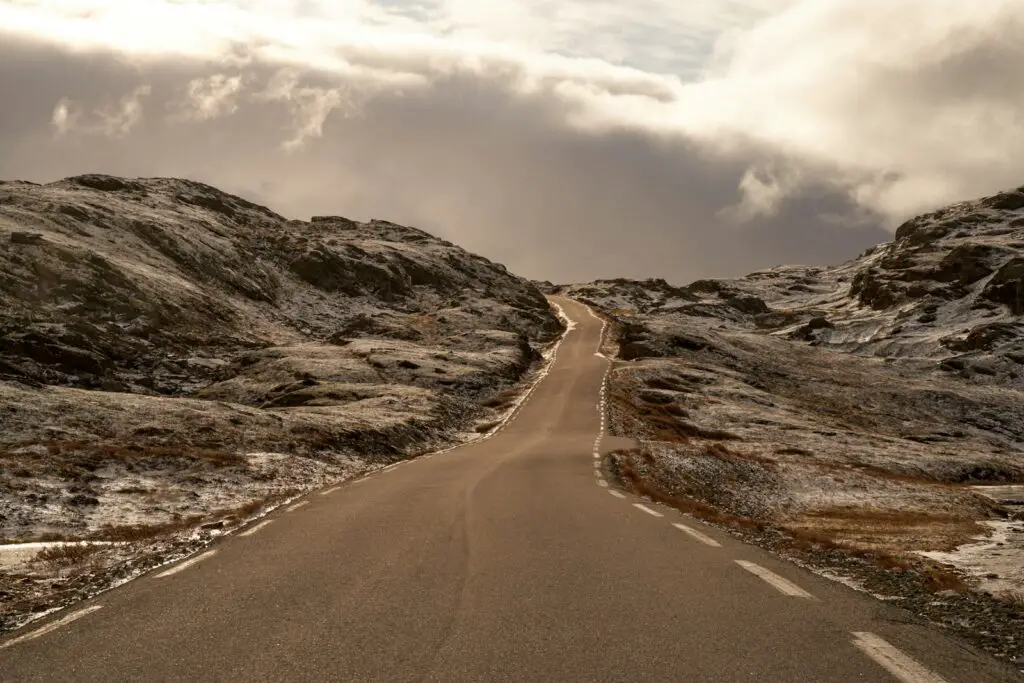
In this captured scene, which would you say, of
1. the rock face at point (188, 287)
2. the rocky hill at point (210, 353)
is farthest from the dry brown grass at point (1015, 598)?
the rock face at point (188, 287)

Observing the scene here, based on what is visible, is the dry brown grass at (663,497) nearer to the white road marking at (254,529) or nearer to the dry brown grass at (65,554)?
the white road marking at (254,529)

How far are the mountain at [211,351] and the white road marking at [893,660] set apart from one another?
13922 mm

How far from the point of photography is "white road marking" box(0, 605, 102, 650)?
278 inches

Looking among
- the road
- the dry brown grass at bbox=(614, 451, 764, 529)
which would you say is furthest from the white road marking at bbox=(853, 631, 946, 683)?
the dry brown grass at bbox=(614, 451, 764, 529)

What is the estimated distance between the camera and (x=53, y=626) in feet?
24.6

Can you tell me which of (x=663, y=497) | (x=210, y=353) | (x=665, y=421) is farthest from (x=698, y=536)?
(x=210, y=353)

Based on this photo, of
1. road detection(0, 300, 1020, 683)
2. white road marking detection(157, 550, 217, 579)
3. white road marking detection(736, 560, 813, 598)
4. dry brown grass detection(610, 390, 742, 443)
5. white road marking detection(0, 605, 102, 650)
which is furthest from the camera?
dry brown grass detection(610, 390, 742, 443)

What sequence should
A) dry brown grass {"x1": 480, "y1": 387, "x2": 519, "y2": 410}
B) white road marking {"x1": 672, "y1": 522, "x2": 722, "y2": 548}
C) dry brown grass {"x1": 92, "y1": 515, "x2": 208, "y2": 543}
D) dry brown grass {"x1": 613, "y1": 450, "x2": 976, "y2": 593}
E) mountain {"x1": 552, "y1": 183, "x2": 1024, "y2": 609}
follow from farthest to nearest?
1. dry brown grass {"x1": 480, "y1": 387, "x2": 519, "y2": 410}
2. mountain {"x1": 552, "y1": 183, "x2": 1024, "y2": 609}
3. dry brown grass {"x1": 92, "y1": 515, "x2": 208, "y2": 543}
4. white road marking {"x1": 672, "y1": 522, "x2": 722, "y2": 548}
5. dry brown grass {"x1": 613, "y1": 450, "x2": 976, "y2": 593}

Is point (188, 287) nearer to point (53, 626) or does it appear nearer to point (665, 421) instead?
point (665, 421)

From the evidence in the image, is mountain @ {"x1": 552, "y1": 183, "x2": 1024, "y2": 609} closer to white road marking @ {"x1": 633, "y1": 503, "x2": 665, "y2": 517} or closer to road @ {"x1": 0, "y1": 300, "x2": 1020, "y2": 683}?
white road marking @ {"x1": 633, "y1": 503, "x2": 665, "y2": 517}

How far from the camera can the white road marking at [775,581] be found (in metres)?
8.45

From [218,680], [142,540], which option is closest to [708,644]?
[218,680]

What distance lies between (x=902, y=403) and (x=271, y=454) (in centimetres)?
6927

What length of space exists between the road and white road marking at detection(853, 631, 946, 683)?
0.07 ft
